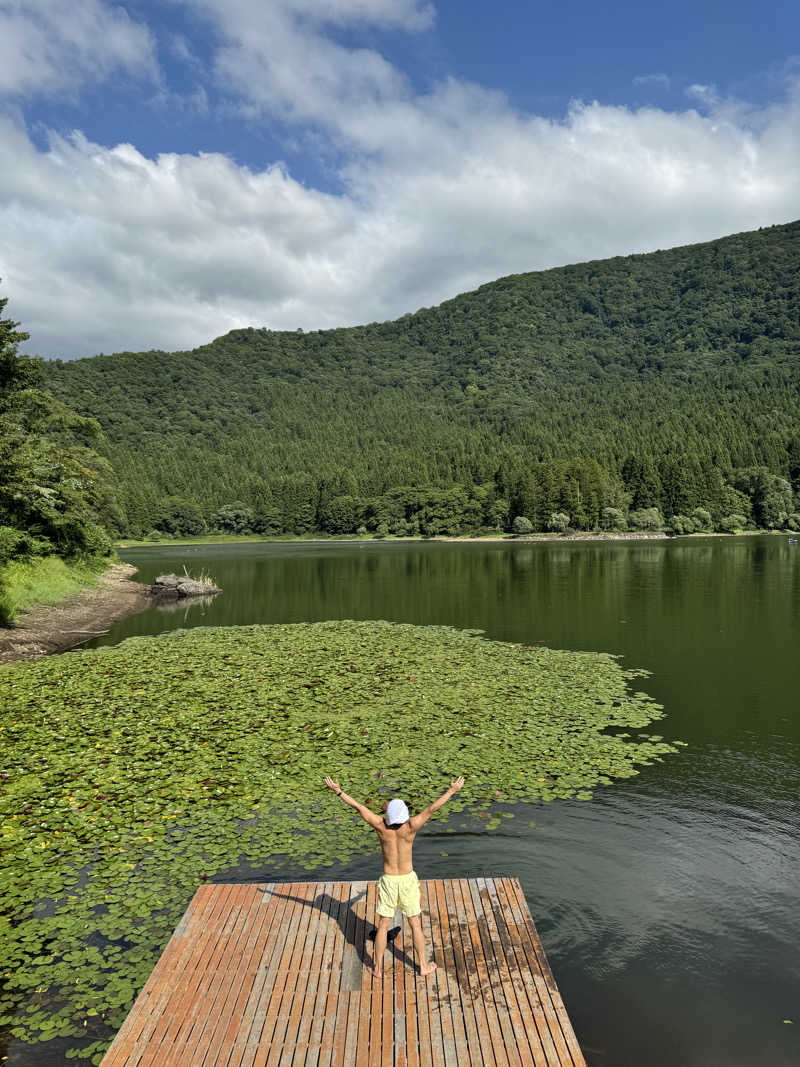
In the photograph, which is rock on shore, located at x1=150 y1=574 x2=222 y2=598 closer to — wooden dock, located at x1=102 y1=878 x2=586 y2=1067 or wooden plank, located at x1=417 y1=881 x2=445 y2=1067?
wooden dock, located at x1=102 y1=878 x2=586 y2=1067

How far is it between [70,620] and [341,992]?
4104 centimetres

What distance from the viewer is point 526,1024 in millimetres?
8031

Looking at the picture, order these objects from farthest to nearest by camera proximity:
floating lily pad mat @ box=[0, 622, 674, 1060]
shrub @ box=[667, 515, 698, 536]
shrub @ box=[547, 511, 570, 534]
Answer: shrub @ box=[547, 511, 570, 534] → shrub @ box=[667, 515, 698, 536] → floating lily pad mat @ box=[0, 622, 674, 1060]

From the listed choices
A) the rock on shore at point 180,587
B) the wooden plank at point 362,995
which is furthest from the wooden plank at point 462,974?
the rock on shore at point 180,587

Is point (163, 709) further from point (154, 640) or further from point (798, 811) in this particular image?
point (798, 811)

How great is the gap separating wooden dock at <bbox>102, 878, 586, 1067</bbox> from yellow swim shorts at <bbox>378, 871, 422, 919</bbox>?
64cm

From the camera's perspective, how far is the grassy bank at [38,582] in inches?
1624

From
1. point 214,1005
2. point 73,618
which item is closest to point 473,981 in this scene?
point 214,1005

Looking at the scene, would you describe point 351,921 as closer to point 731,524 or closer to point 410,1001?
point 410,1001

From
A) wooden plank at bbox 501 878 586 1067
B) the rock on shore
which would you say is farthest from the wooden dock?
the rock on shore

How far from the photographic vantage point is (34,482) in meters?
41.3

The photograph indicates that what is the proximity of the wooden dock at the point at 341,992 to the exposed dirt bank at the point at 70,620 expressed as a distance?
27.3 metres

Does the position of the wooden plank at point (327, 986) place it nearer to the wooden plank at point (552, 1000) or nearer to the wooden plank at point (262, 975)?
the wooden plank at point (262, 975)

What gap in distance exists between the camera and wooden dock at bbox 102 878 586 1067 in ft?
25.1
